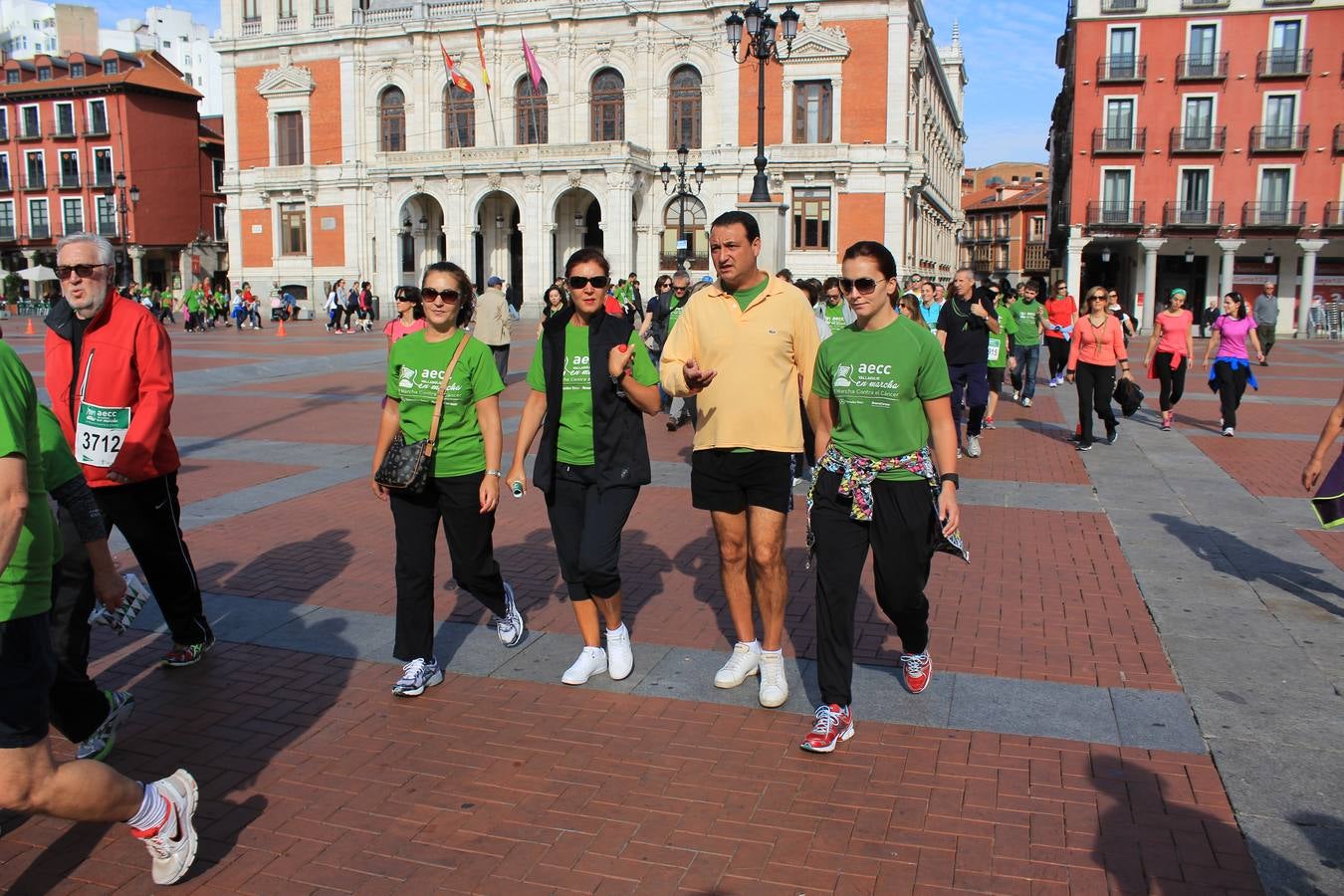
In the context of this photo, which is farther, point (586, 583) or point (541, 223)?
point (541, 223)

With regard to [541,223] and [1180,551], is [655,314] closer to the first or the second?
[1180,551]

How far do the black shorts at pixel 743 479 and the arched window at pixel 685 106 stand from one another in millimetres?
44006

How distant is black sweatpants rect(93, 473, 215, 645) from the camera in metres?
4.66

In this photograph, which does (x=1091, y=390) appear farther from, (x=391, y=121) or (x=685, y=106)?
(x=391, y=121)

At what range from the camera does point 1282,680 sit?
477 centimetres

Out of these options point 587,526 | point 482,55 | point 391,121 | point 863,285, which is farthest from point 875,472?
point 391,121

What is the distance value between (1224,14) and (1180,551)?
4465 cm

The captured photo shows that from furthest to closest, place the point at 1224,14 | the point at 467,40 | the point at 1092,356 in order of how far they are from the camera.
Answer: the point at 467,40 < the point at 1224,14 < the point at 1092,356

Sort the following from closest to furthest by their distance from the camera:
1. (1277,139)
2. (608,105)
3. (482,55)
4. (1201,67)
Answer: (1277,139) → (1201,67) → (482,55) → (608,105)

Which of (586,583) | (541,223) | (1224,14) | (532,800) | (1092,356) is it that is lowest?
(532,800)

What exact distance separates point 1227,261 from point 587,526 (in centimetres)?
4657

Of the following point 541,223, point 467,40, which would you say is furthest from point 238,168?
point 541,223

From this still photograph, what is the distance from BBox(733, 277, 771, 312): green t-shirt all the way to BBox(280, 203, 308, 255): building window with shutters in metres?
53.0

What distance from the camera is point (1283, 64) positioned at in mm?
42750
